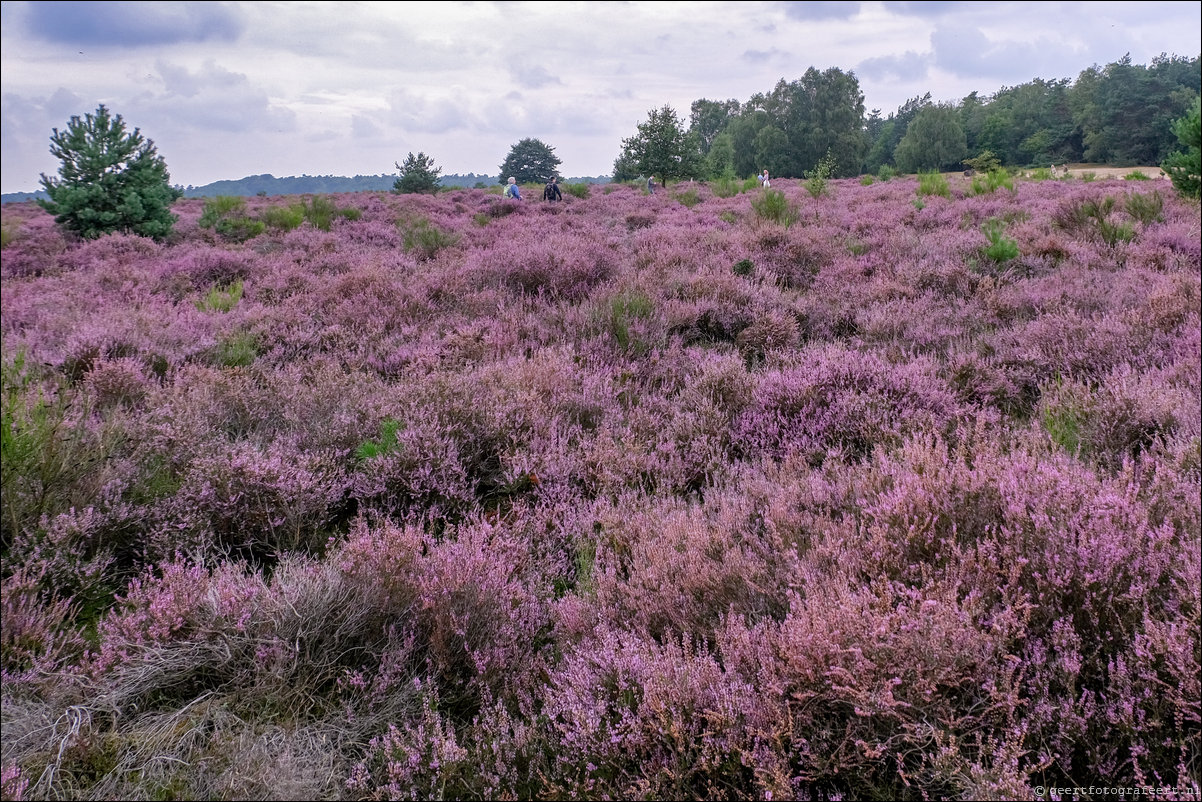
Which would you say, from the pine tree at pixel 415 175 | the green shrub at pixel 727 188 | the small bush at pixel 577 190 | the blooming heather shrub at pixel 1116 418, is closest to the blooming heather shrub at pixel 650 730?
the blooming heather shrub at pixel 1116 418

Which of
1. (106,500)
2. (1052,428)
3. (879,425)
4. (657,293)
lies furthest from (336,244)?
(1052,428)

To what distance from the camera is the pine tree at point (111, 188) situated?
731 centimetres

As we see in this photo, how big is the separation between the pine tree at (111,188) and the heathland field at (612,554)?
328 cm

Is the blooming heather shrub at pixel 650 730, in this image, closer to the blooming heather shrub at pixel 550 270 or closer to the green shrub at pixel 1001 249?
the blooming heather shrub at pixel 550 270

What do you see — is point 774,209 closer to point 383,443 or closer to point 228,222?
point 383,443

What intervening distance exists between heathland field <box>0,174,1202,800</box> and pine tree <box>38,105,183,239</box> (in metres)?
3.28

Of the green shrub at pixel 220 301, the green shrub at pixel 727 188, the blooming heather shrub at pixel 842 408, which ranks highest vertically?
the green shrub at pixel 727 188

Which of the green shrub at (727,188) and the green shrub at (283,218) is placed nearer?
the green shrub at (283,218)

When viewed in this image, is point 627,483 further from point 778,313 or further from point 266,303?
point 266,303

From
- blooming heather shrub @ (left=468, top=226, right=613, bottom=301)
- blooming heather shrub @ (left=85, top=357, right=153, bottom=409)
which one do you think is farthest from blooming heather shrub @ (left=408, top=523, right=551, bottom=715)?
blooming heather shrub @ (left=468, top=226, right=613, bottom=301)

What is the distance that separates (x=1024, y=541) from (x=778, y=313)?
3713 mm

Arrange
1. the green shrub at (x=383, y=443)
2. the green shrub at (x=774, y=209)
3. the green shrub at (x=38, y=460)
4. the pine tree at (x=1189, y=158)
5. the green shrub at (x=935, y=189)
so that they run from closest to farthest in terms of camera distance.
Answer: the green shrub at (x=38, y=460)
the green shrub at (x=383, y=443)
the pine tree at (x=1189, y=158)
the green shrub at (x=774, y=209)
the green shrub at (x=935, y=189)

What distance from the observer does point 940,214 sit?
10539 millimetres

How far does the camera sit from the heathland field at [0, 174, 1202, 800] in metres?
1.44
